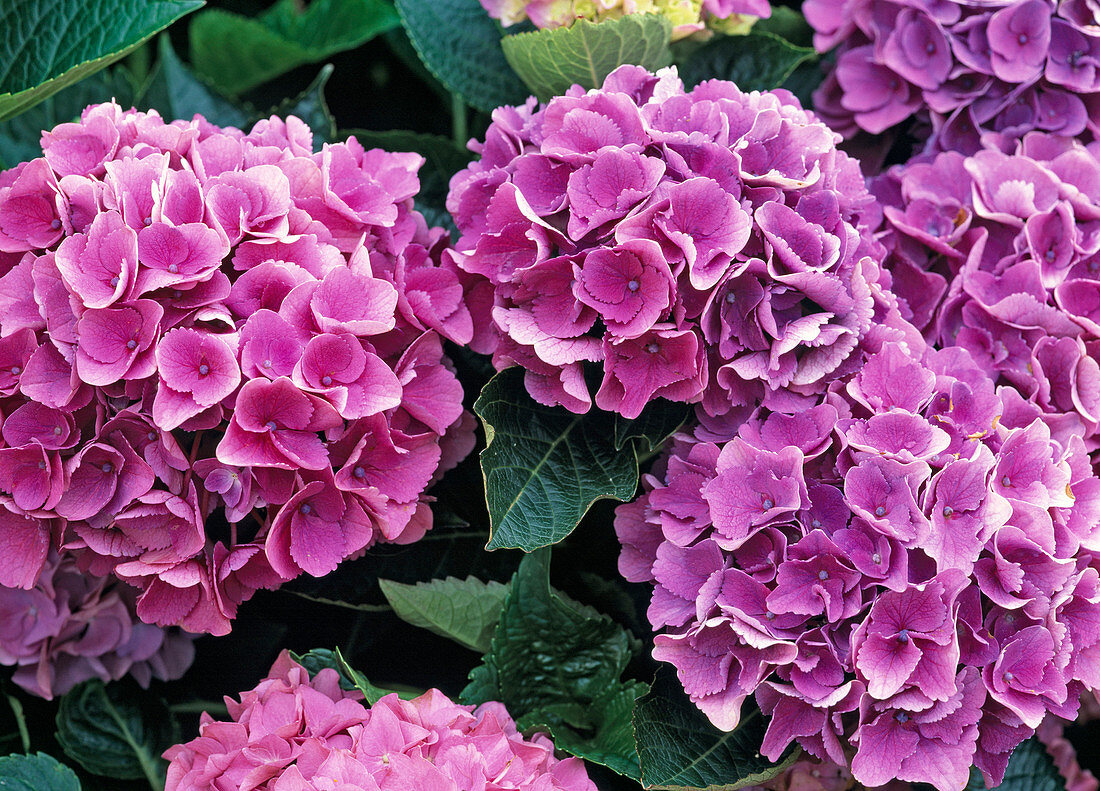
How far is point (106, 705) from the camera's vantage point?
89 centimetres

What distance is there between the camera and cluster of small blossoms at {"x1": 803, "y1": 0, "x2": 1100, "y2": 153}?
2.93 ft

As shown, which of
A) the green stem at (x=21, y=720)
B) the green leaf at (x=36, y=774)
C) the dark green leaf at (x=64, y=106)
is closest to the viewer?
the green leaf at (x=36, y=774)

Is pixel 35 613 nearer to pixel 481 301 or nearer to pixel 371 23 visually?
pixel 481 301

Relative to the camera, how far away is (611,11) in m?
0.86

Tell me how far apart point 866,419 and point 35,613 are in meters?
0.67

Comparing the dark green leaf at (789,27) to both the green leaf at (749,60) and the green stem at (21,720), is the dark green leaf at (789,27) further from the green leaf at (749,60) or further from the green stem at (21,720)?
the green stem at (21,720)

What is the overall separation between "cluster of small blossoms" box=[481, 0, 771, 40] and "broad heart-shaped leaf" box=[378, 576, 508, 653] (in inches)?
18.3

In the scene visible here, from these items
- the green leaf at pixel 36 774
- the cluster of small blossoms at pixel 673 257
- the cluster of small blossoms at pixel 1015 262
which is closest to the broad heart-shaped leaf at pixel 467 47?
the cluster of small blossoms at pixel 673 257

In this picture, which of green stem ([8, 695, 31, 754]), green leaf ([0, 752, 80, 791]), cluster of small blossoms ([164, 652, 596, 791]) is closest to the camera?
cluster of small blossoms ([164, 652, 596, 791])

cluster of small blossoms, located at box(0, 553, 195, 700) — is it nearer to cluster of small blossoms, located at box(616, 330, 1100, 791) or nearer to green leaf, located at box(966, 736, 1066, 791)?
cluster of small blossoms, located at box(616, 330, 1100, 791)

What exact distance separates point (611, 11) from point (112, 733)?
2.43 ft

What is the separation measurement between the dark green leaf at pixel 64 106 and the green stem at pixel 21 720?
1.73ft

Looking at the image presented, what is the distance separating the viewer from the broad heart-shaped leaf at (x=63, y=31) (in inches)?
33.1

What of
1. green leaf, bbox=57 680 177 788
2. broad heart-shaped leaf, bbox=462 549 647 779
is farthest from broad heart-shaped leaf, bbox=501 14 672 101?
green leaf, bbox=57 680 177 788
